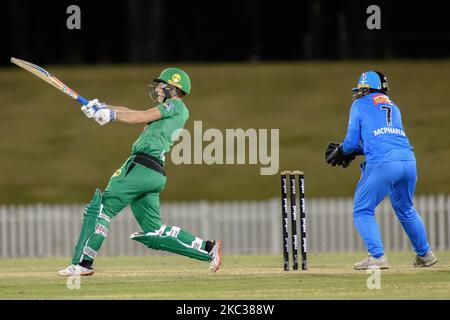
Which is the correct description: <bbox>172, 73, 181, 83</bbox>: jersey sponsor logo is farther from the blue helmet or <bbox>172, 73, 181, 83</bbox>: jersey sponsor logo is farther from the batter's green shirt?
the blue helmet

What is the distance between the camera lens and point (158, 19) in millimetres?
34125

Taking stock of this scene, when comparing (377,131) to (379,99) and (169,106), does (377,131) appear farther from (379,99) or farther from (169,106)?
(169,106)

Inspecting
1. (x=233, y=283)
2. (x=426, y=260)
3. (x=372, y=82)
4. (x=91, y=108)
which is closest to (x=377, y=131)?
(x=372, y=82)

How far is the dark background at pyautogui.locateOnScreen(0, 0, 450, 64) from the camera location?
111ft

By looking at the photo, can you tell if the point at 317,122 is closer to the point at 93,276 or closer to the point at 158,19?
the point at 158,19

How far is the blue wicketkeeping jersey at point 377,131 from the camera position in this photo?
531 inches

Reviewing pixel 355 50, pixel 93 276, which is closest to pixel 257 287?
pixel 93 276

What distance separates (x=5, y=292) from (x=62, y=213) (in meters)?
11.2

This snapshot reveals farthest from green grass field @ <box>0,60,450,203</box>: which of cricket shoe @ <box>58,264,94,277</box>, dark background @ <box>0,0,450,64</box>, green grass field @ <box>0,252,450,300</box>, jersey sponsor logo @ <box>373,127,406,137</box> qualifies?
cricket shoe @ <box>58,264,94,277</box>

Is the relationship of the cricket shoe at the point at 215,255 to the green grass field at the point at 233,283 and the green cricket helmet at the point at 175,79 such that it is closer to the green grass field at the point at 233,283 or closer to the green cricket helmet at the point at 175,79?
the green grass field at the point at 233,283

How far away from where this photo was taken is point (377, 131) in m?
13.5

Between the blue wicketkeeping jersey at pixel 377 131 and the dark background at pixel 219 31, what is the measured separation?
19709 millimetres

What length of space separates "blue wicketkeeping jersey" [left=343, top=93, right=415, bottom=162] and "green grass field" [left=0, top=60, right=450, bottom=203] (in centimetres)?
1335

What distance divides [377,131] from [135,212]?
2.71m
